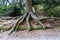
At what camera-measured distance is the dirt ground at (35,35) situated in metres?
4.96

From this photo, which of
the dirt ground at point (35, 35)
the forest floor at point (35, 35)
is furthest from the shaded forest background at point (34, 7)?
the dirt ground at point (35, 35)

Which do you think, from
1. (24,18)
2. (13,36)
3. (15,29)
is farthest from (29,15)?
(13,36)

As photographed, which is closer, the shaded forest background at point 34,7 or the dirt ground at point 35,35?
the dirt ground at point 35,35

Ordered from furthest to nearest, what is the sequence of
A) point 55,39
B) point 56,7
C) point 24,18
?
point 56,7, point 24,18, point 55,39

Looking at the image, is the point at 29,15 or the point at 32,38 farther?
the point at 29,15

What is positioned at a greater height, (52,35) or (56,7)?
(56,7)

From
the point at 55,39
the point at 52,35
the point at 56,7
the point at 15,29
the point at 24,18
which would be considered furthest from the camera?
the point at 56,7

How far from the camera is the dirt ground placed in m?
4.96

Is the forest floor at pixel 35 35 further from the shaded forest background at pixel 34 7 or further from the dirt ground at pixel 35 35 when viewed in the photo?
the shaded forest background at pixel 34 7

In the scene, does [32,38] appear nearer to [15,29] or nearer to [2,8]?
[15,29]

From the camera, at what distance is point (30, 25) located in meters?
5.84

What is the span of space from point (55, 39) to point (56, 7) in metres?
2.97

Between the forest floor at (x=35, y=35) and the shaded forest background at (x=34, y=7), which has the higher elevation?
the shaded forest background at (x=34, y=7)

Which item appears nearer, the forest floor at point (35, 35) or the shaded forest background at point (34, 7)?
the forest floor at point (35, 35)
